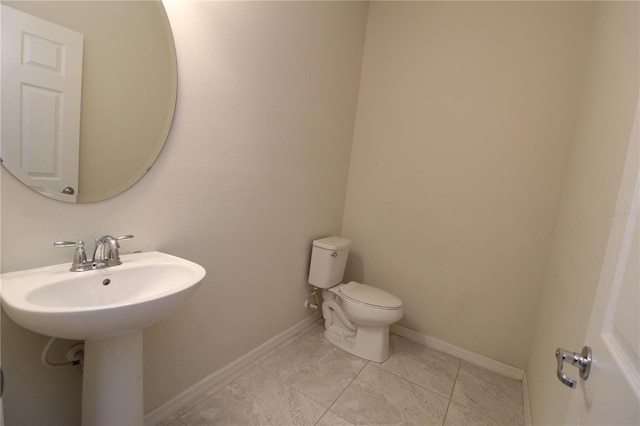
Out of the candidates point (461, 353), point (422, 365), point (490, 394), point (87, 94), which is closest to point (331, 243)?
point (422, 365)

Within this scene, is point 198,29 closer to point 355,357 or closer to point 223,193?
point 223,193

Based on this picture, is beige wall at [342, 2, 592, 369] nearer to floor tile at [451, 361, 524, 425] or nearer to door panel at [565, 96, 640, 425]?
floor tile at [451, 361, 524, 425]

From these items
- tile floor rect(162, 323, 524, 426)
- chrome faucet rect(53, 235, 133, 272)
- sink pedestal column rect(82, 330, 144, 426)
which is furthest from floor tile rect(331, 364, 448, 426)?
chrome faucet rect(53, 235, 133, 272)

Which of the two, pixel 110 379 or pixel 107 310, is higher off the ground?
pixel 107 310

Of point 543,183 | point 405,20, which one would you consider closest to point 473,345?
point 543,183

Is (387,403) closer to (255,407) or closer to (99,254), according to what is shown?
(255,407)

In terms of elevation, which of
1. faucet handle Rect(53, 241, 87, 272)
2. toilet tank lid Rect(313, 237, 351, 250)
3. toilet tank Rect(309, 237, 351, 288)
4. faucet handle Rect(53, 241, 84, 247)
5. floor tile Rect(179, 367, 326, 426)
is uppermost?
faucet handle Rect(53, 241, 84, 247)

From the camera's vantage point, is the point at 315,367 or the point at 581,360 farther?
the point at 315,367

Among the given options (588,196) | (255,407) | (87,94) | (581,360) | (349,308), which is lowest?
(255,407)

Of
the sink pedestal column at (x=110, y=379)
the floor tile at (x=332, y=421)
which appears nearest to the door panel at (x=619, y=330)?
the floor tile at (x=332, y=421)

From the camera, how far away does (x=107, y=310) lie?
73 cm

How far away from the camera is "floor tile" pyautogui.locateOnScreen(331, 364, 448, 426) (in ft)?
4.92

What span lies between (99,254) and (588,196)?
187 cm

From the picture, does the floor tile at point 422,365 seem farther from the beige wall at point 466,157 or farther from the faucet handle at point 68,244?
the faucet handle at point 68,244
